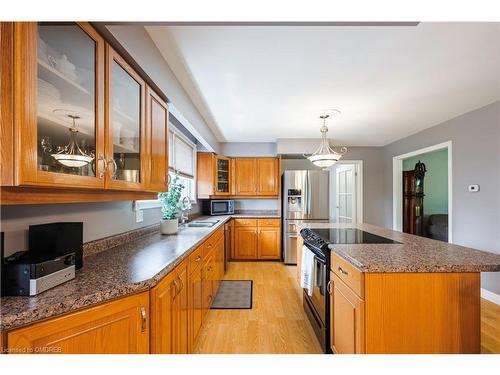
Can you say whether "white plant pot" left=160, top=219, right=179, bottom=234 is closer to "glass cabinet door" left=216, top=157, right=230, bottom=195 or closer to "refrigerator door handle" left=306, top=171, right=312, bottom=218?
"glass cabinet door" left=216, top=157, right=230, bottom=195

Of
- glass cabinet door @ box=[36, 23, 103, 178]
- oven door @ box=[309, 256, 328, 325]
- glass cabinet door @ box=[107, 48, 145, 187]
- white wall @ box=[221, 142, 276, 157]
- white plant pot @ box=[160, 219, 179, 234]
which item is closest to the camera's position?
glass cabinet door @ box=[36, 23, 103, 178]

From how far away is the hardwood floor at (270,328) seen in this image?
6.53ft

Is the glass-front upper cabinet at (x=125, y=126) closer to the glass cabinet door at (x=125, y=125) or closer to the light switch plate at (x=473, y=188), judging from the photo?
the glass cabinet door at (x=125, y=125)

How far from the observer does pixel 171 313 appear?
52.1 inches

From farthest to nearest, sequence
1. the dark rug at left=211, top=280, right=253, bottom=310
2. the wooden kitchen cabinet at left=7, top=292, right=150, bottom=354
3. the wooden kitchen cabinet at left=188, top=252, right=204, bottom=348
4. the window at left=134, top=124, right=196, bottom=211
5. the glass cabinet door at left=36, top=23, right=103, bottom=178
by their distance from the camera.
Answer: the window at left=134, top=124, right=196, bottom=211, the dark rug at left=211, top=280, right=253, bottom=310, the wooden kitchen cabinet at left=188, top=252, right=204, bottom=348, the glass cabinet door at left=36, top=23, right=103, bottom=178, the wooden kitchen cabinet at left=7, top=292, right=150, bottom=354

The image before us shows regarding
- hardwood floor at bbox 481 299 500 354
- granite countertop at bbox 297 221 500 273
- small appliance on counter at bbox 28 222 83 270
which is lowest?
hardwood floor at bbox 481 299 500 354

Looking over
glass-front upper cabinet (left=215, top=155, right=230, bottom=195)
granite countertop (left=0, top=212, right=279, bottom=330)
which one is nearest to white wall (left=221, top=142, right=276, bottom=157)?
glass-front upper cabinet (left=215, top=155, right=230, bottom=195)

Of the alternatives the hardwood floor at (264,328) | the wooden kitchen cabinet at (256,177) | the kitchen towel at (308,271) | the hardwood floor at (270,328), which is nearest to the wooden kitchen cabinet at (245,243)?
the wooden kitchen cabinet at (256,177)

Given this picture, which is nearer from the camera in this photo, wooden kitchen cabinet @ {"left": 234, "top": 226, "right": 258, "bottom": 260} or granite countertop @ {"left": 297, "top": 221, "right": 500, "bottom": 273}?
granite countertop @ {"left": 297, "top": 221, "right": 500, "bottom": 273}

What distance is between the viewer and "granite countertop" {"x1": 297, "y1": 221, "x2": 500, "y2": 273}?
1290 mm

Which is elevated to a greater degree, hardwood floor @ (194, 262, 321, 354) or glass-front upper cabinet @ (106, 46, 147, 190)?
glass-front upper cabinet @ (106, 46, 147, 190)

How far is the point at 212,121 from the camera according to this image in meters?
3.71

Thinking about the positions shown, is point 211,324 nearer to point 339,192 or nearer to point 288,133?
point 288,133

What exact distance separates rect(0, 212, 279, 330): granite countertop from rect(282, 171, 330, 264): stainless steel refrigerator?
2.94m
